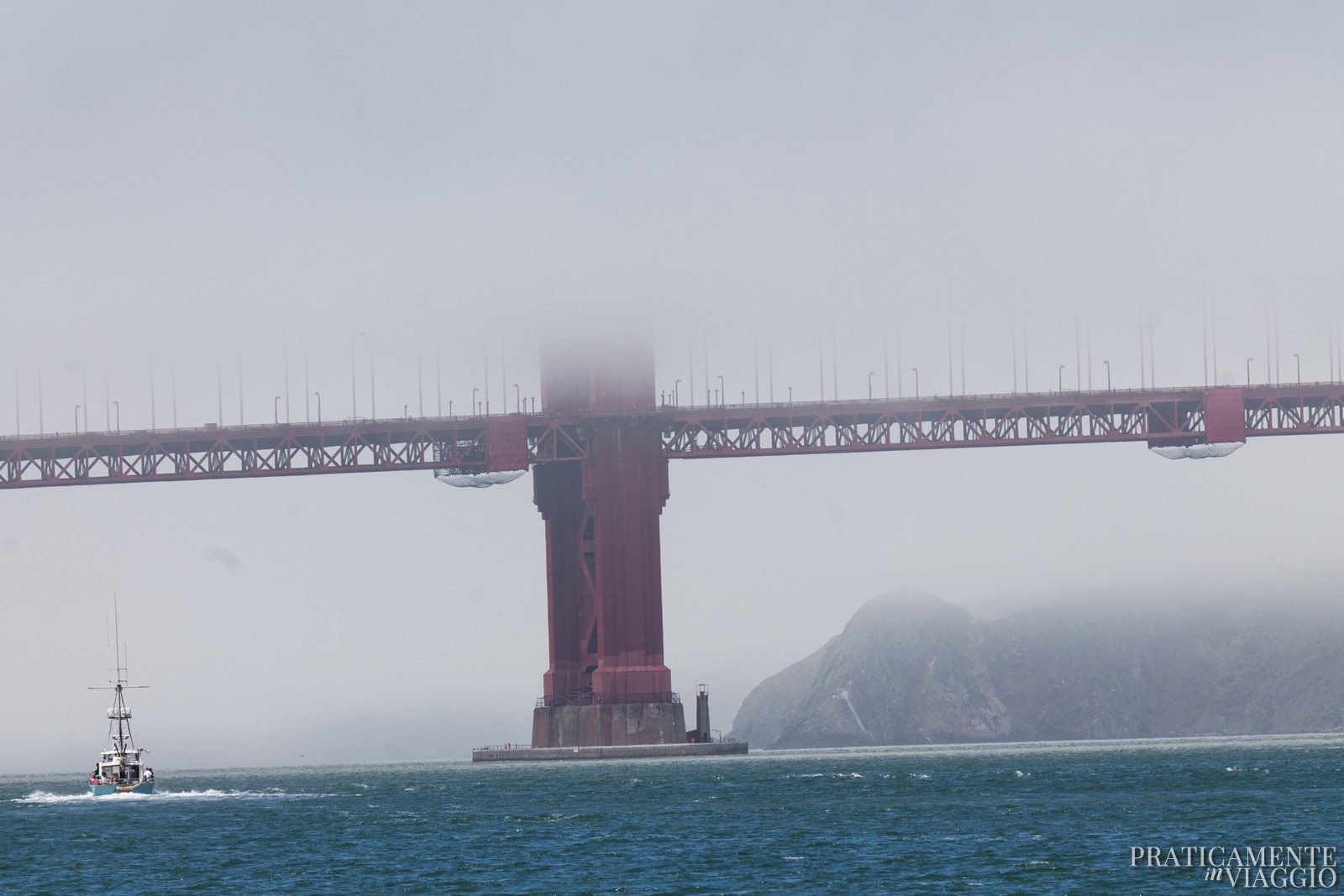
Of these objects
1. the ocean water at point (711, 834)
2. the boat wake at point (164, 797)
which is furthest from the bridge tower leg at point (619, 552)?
the boat wake at point (164, 797)

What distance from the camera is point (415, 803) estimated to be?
116 m

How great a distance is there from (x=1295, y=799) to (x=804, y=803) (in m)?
21.9

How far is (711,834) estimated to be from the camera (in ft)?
284

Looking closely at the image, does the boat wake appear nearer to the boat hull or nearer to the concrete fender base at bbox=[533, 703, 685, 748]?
the boat hull

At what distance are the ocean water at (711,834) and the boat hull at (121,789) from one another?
0.63 metres

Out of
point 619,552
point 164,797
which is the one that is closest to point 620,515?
point 619,552

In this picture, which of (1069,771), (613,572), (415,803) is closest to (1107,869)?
(415,803)

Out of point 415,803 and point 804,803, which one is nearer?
point 804,803

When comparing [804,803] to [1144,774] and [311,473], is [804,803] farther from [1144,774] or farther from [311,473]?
[311,473]

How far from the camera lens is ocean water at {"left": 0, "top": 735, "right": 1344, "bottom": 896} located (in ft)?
230

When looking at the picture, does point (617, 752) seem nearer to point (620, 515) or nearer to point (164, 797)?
point (620, 515)

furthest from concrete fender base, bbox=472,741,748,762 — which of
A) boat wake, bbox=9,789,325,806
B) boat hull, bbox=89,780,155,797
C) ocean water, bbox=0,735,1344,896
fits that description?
boat hull, bbox=89,780,155,797

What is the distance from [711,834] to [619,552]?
221 ft

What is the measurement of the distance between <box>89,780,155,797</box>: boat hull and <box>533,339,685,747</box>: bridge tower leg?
112ft
